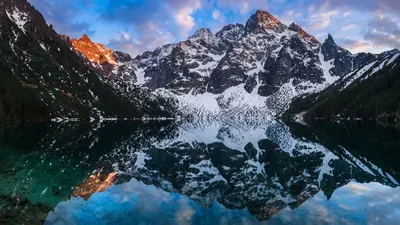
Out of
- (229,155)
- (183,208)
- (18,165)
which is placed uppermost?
(229,155)

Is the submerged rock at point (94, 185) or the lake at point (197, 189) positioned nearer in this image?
the lake at point (197, 189)

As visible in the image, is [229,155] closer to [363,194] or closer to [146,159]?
[146,159]

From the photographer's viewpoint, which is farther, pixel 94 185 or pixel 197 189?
pixel 94 185

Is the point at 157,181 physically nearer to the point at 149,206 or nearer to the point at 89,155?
the point at 149,206

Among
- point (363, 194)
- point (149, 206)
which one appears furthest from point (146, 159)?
point (363, 194)

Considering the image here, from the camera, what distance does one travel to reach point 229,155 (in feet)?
190

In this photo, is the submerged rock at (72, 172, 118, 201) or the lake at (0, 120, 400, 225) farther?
the submerged rock at (72, 172, 118, 201)

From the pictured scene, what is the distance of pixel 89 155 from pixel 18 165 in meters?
13.7

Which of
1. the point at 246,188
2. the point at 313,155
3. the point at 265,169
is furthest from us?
the point at 313,155

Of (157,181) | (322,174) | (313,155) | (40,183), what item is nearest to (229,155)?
(313,155)

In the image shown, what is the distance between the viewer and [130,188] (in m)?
31.2

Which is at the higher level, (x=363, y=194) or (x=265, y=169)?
(x=265, y=169)

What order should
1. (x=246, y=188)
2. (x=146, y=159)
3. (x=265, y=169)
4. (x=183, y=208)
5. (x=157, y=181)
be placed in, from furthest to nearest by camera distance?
(x=146, y=159) < (x=265, y=169) < (x=157, y=181) < (x=246, y=188) < (x=183, y=208)

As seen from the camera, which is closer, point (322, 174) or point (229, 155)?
point (322, 174)
